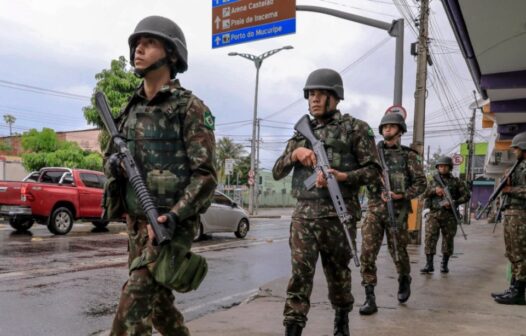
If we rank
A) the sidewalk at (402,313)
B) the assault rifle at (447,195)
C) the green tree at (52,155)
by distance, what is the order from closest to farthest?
1. the sidewalk at (402,313)
2. the assault rifle at (447,195)
3. the green tree at (52,155)

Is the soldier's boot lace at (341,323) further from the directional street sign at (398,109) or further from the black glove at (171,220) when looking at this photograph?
the directional street sign at (398,109)

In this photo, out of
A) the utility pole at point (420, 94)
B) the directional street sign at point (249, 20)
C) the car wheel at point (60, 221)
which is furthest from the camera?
the utility pole at point (420, 94)

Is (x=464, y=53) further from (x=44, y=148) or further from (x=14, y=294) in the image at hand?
(x=44, y=148)

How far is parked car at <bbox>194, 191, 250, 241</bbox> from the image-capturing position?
13172mm

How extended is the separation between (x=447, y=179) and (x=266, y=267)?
128 inches

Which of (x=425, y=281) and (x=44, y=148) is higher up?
(x=44, y=148)

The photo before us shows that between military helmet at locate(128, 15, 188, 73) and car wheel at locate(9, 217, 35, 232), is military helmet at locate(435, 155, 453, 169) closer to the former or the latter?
military helmet at locate(128, 15, 188, 73)

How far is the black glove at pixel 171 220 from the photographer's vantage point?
2322 millimetres

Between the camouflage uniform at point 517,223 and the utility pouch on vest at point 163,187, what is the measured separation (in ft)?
14.3

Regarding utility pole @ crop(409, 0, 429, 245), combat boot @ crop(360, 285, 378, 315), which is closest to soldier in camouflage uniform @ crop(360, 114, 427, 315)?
combat boot @ crop(360, 285, 378, 315)

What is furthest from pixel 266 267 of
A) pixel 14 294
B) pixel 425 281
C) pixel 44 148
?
pixel 44 148

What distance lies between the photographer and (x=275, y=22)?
457 inches


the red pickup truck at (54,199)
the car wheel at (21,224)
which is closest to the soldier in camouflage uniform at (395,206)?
the red pickup truck at (54,199)

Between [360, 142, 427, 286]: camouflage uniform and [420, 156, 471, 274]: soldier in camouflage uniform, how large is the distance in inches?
91.3
